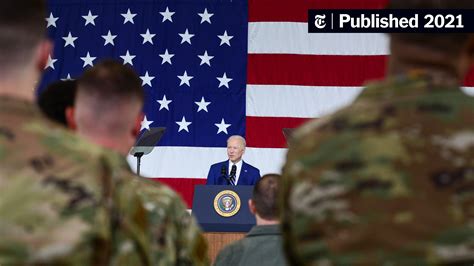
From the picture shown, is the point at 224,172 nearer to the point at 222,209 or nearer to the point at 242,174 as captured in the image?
the point at 242,174

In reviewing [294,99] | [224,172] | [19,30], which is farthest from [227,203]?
[19,30]

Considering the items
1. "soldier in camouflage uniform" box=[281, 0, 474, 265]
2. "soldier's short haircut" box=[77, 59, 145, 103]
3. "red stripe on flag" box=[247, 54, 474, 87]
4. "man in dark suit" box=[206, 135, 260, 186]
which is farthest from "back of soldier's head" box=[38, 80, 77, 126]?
Result: "red stripe on flag" box=[247, 54, 474, 87]

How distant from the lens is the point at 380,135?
1.23m

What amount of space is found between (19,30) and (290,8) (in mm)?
8048

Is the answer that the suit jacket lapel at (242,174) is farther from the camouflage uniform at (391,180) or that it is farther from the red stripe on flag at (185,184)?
the camouflage uniform at (391,180)

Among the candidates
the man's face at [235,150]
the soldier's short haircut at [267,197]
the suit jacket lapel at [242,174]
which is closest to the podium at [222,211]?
the suit jacket lapel at [242,174]

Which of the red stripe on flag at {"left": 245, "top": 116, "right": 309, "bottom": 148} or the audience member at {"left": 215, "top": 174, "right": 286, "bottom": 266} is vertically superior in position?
the red stripe on flag at {"left": 245, "top": 116, "right": 309, "bottom": 148}

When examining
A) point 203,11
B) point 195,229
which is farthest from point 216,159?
point 195,229

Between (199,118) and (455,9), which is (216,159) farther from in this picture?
(455,9)

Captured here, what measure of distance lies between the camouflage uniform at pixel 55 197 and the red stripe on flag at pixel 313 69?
7.82 meters

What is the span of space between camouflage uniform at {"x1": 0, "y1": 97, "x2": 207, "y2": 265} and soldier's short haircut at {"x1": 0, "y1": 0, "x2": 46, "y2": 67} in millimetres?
78

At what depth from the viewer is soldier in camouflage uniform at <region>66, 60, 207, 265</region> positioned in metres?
1.59

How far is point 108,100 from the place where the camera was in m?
1.62

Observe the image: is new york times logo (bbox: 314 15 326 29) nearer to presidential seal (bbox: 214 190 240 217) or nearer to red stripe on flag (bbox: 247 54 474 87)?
red stripe on flag (bbox: 247 54 474 87)
